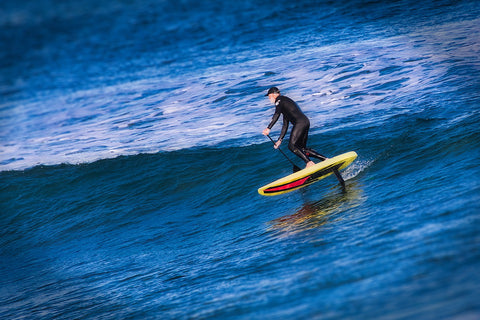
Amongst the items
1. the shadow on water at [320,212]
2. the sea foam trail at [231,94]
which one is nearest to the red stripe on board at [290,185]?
the shadow on water at [320,212]

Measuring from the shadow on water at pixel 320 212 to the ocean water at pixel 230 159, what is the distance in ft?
0.19

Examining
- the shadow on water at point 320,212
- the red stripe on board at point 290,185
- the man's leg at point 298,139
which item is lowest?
the shadow on water at point 320,212

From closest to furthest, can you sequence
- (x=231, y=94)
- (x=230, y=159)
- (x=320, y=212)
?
(x=320, y=212) < (x=230, y=159) < (x=231, y=94)

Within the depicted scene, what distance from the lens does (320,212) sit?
7.91m

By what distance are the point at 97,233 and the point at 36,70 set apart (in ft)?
21.5

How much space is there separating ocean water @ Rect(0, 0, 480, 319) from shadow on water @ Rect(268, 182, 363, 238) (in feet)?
0.19

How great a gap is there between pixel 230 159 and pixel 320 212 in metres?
7.88

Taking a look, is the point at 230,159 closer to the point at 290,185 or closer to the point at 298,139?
the point at 290,185

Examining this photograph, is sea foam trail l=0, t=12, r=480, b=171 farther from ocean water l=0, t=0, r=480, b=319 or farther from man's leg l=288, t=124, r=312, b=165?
man's leg l=288, t=124, r=312, b=165

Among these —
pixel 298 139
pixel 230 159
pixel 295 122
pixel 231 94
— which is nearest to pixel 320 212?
pixel 298 139

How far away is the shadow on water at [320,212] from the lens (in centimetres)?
721

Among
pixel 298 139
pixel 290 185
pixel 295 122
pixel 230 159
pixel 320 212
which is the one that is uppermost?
pixel 295 122

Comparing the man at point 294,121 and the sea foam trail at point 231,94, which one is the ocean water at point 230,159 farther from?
the man at point 294,121

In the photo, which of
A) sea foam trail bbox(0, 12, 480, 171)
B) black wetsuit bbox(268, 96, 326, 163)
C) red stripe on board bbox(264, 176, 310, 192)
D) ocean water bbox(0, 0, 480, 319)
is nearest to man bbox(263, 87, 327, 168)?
black wetsuit bbox(268, 96, 326, 163)
